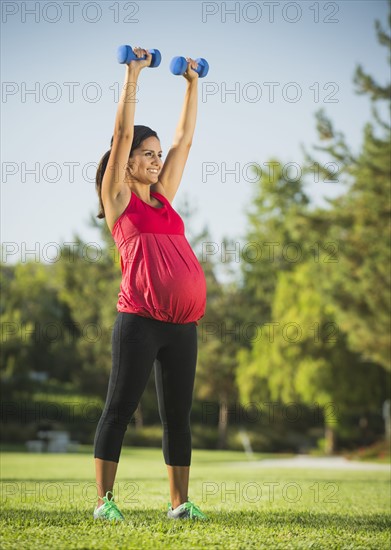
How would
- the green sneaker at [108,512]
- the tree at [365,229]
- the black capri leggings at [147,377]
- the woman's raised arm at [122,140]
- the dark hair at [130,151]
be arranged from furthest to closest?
the tree at [365,229] < the dark hair at [130,151] < the woman's raised arm at [122,140] < the black capri leggings at [147,377] < the green sneaker at [108,512]

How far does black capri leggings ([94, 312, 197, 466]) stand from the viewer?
377cm

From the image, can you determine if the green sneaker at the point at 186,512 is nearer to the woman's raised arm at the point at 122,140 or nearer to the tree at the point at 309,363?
the woman's raised arm at the point at 122,140

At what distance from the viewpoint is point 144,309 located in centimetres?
382

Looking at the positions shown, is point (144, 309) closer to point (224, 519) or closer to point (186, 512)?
point (186, 512)

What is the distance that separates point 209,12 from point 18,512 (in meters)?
7.75

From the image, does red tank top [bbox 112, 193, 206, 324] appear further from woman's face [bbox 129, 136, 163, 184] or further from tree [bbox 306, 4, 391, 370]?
tree [bbox 306, 4, 391, 370]

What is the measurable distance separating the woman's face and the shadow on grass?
1942 millimetres

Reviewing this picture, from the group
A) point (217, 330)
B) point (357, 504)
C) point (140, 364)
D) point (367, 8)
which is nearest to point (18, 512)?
point (140, 364)

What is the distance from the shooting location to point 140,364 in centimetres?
377

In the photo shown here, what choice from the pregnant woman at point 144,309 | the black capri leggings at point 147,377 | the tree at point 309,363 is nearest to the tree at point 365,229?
the tree at point 309,363

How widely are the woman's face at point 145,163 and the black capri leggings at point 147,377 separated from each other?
0.86 meters

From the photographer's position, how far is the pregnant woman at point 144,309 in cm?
378

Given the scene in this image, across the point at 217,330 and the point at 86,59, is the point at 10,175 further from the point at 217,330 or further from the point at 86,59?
the point at 217,330

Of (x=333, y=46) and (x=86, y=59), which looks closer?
(x=86, y=59)
